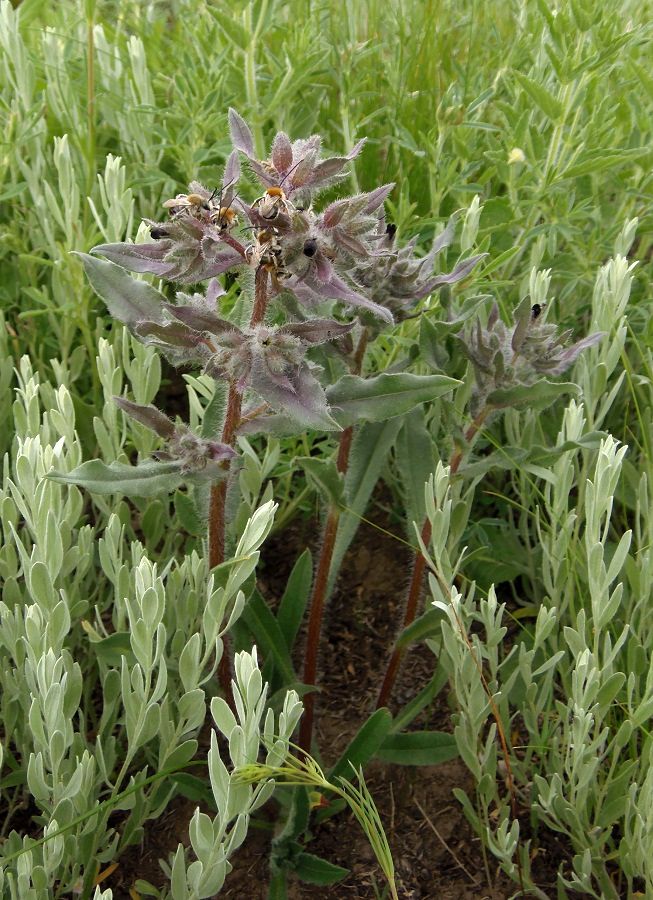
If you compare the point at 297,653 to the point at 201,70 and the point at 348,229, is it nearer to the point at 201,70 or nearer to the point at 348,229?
the point at 348,229

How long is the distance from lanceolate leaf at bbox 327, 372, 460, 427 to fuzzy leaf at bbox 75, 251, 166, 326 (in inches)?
14.4

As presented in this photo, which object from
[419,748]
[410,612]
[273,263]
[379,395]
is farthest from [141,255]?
[419,748]

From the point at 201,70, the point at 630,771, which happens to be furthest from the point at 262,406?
the point at 201,70

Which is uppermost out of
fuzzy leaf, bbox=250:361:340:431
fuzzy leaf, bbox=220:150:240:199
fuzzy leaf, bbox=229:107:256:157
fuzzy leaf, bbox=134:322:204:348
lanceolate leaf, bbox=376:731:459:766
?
fuzzy leaf, bbox=229:107:256:157

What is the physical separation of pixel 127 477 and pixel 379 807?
37.3 inches

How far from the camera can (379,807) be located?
6.61 feet

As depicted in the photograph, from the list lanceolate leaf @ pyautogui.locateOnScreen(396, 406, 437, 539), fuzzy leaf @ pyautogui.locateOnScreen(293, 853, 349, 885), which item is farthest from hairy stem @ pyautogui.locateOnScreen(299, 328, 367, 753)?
fuzzy leaf @ pyautogui.locateOnScreen(293, 853, 349, 885)

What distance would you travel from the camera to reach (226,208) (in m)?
1.47

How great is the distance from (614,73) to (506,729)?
2171 mm

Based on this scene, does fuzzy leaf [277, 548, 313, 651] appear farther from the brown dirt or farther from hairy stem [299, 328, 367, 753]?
the brown dirt

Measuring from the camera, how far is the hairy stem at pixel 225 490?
1.52 meters

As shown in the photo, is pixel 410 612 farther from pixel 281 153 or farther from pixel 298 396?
pixel 281 153

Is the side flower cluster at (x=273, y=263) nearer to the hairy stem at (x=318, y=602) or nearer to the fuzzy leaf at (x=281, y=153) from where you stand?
the fuzzy leaf at (x=281, y=153)

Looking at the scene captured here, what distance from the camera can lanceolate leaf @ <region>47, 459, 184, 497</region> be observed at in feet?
5.16
